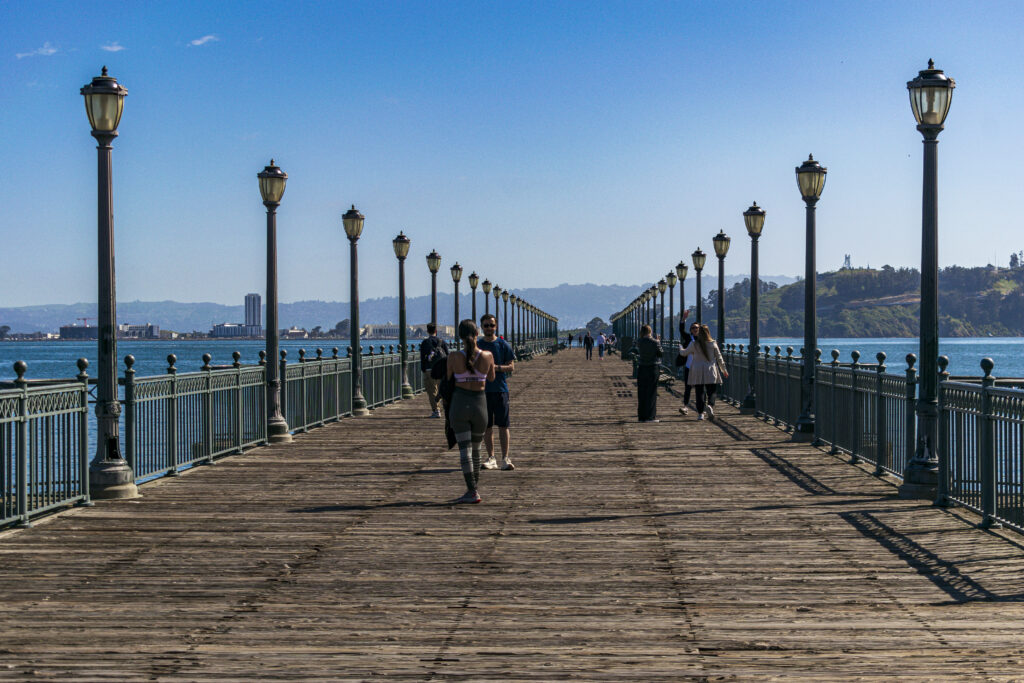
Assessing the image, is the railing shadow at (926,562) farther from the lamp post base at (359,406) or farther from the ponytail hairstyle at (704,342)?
the lamp post base at (359,406)

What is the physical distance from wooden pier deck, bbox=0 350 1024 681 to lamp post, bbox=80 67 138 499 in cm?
77

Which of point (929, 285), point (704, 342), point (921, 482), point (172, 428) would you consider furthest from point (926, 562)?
point (704, 342)

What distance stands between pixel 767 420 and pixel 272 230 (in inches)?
386

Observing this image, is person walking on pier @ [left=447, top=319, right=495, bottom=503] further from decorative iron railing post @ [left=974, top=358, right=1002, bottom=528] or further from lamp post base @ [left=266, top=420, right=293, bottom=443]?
lamp post base @ [left=266, top=420, right=293, bottom=443]

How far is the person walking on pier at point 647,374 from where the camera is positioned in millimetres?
22141

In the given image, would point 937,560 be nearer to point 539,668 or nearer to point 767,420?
point 539,668

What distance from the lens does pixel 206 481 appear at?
1392cm

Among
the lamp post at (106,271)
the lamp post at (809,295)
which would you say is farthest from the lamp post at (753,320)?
the lamp post at (106,271)

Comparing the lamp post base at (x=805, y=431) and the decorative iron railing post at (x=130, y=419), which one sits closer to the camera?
the decorative iron railing post at (x=130, y=419)

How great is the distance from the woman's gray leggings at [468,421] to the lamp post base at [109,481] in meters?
3.51

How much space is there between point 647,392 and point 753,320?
463cm

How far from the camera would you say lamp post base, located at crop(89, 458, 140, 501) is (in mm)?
12266

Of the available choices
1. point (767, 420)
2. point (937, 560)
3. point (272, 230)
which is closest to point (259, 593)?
point (937, 560)

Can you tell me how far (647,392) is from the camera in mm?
22531
